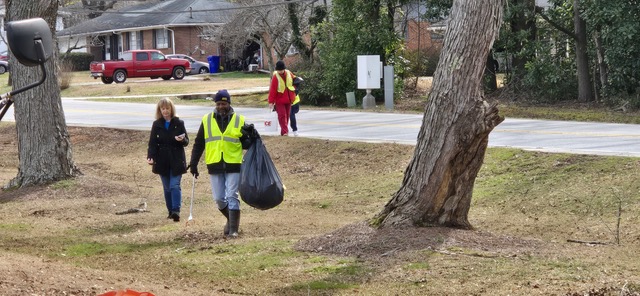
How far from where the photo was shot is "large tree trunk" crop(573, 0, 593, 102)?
87.1 feet

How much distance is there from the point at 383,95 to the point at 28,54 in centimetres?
2552

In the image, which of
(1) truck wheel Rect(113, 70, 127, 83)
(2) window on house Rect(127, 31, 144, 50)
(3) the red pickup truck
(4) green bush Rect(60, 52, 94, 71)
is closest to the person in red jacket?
(3) the red pickup truck

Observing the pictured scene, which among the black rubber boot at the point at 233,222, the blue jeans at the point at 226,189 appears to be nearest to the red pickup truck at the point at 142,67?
the blue jeans at the point at 226,189

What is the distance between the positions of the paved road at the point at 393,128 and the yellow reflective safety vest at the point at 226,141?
6407 mm

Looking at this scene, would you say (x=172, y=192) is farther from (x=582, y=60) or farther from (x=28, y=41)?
(x=582, y=60)

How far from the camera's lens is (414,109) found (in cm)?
2808

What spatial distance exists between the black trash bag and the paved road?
6.44m

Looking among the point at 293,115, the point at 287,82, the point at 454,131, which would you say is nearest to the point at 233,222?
the point at 454,131

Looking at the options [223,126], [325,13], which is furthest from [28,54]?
[325,13]

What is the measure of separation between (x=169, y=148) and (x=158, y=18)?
49813 millimetres

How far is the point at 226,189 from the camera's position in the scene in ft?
37.4

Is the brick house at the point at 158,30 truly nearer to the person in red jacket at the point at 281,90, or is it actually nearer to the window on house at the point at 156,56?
the window on house at the point at 156,56

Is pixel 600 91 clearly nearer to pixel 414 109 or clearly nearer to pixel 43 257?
pixel 414 109

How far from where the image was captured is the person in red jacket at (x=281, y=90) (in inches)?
763
